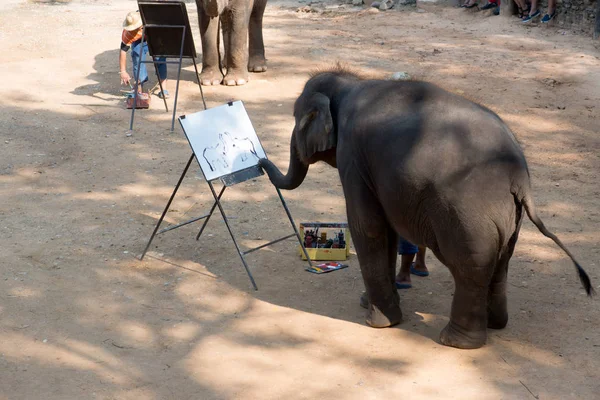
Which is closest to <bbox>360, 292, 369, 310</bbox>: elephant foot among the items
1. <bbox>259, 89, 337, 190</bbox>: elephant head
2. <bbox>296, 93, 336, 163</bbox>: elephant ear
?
<bbox>259, 89, 337, 190</bbox>: elephant head

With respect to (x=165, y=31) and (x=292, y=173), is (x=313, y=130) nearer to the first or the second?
(x=292, y=173)

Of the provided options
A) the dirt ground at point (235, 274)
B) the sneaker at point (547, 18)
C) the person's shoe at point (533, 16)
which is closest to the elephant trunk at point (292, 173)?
the dirt ground at point (235, 274)

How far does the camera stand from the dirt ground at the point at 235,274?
5082 millimetres

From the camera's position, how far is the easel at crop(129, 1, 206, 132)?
1099cm

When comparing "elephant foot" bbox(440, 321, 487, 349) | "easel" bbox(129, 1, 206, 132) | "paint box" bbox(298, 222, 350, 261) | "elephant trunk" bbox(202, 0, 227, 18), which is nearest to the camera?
"elephant foot" bbox(440, 321, 487, 349)

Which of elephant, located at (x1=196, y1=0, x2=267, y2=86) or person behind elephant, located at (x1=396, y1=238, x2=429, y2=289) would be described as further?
elephant, located at (x1=196, y1=0, x2=267, y2=86)

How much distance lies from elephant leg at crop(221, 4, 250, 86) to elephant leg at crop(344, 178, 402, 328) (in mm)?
7436

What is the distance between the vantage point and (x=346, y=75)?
6.01 m

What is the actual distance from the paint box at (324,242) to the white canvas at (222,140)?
2.68 ft

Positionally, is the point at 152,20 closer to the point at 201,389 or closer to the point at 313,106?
the point at 313,106

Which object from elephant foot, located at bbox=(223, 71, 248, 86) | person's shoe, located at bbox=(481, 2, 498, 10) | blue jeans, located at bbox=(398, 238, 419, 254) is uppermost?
person's shoe, located at bbox=(481, 2, 498, 10)

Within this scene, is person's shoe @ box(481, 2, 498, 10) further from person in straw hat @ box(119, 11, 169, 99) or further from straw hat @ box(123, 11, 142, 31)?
straw hat @ box(123, 11, 142, 31)

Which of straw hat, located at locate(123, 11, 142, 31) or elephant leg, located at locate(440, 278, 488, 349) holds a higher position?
straw hat, located at locate(123, 11, 142, 31)

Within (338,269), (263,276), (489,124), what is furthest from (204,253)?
(489,124)
